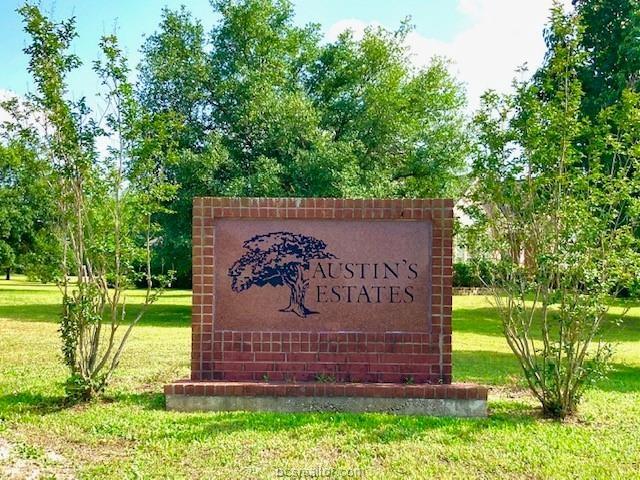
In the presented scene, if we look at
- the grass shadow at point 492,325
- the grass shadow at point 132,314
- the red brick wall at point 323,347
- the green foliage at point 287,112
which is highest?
the green foliage at point 287,112

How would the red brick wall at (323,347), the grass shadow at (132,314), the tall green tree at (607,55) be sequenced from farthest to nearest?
the grass shadow at (132,314)
the tall green tree at (607,55)
the red brick wall at (323,347)

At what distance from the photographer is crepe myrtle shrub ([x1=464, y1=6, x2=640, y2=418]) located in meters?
5.89

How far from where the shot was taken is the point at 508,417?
6.03m

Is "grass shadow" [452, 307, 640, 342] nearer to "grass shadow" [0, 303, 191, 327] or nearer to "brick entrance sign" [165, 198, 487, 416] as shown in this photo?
"grass shadow" [0, 303, 191, 327]

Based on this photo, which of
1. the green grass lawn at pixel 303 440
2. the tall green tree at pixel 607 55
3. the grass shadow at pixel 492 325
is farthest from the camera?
the grass shadow at pixel 492 325

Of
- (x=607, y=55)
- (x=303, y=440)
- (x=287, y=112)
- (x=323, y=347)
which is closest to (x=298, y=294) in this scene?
(x=323, y=347)

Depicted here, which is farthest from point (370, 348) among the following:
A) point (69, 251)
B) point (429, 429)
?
point (69, 251)

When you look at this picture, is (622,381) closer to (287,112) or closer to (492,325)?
(492,325)

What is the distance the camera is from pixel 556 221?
19.7 feet

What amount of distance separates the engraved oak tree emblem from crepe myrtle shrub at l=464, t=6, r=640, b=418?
166cm

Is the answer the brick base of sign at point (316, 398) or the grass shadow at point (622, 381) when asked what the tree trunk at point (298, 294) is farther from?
the grass shadow at point (622, 381)

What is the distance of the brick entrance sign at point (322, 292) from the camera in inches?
248

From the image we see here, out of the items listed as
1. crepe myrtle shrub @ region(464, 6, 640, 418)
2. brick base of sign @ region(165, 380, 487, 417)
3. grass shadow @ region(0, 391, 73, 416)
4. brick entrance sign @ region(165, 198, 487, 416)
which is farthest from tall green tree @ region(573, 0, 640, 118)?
grass shadow @ region(0, 391, 73, 416)

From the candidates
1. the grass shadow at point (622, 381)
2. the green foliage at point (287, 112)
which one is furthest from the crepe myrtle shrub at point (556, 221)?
the green foliage at point (287, 112)
